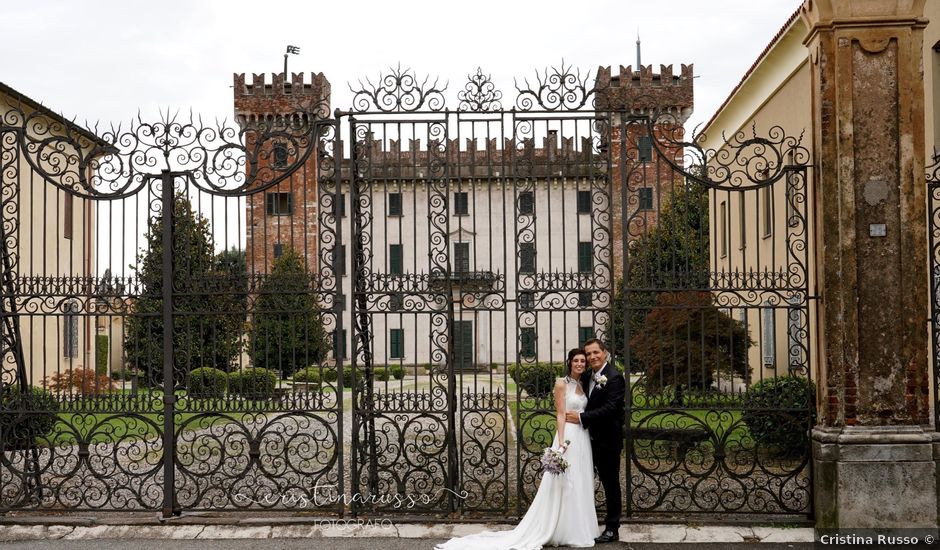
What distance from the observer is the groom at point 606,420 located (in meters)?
6.95

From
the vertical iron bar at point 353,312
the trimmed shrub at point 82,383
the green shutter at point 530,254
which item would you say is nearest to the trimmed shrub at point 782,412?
the green shutter at point 530,254

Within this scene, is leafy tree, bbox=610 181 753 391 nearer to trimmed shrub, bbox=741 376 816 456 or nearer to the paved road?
trimmed shrub, bbox=741 376 816 456

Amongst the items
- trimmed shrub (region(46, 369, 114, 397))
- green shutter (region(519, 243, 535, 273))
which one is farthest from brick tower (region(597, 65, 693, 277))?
trimmed shrub (region(46, 369, 114, 397))

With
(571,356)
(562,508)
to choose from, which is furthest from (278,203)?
(562,508)

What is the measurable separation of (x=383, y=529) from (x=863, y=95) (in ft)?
17.6

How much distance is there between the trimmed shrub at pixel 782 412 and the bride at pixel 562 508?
1.54m

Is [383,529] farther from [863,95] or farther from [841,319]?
[863,95]

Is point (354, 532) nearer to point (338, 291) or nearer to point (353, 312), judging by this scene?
point (353, 312)

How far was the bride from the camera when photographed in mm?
6820

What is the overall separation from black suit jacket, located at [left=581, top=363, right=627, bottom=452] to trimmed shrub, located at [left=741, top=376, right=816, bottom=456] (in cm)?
117

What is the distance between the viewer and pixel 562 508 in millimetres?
6871

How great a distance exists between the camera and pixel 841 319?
7.06 meters

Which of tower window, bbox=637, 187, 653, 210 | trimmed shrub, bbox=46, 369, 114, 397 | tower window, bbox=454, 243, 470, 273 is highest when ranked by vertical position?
tower window, bbox=637, 187, 653, 210

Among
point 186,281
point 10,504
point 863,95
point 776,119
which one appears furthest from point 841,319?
point 776,119
